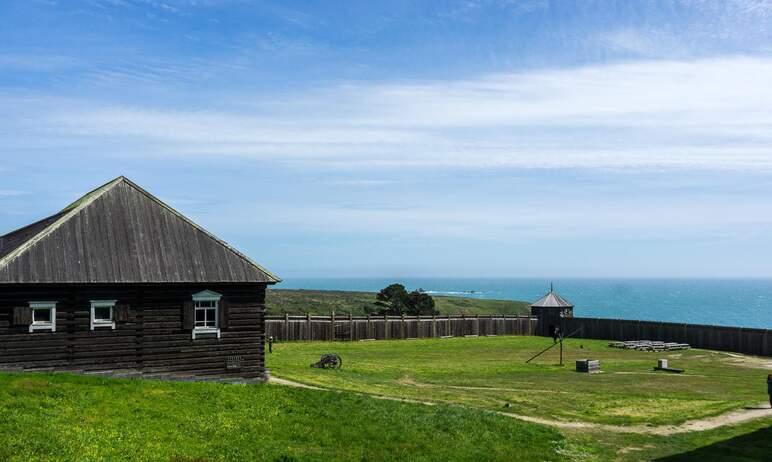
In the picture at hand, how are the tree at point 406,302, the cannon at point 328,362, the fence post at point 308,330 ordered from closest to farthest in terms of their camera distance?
the cannon at point 328,362 → the fence post at point 308,330 → the tree at point 406,302

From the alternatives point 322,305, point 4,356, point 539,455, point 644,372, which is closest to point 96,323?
point 4,356

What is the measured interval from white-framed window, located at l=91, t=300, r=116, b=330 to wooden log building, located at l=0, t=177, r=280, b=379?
37 mm

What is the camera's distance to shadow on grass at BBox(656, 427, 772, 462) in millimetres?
22656

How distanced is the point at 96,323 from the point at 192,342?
3629 mm

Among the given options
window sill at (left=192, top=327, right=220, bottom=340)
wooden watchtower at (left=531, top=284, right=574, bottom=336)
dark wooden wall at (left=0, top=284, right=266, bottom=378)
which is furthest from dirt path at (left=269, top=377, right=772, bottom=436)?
wooden watchtower at (left=531, top=284, right=574, bottom=336)

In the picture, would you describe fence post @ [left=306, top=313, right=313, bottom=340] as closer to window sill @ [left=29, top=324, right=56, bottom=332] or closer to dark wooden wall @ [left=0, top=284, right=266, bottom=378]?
dark wooden wall @ [left=0, top=284, right=266, bottom=378]

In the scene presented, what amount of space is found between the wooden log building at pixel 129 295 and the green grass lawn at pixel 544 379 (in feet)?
14.5

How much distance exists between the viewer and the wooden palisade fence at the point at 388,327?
176 feet

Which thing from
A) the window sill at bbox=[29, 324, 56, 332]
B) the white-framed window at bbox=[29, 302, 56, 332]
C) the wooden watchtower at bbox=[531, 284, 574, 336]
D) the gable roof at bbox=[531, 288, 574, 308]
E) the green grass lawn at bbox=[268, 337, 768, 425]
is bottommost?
the green grass lawn at bbox=[268, 337, 768, 425]

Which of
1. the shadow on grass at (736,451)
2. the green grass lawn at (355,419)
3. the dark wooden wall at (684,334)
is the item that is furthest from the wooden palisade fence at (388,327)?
the shadow on grass at (736,451)

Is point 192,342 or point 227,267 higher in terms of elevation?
point 227,267

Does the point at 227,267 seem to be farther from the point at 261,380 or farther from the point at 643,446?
the point at 643,446

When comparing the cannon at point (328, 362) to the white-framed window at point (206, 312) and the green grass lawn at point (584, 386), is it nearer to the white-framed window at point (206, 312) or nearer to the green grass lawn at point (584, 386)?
the green grass lawn at point (584, 386)

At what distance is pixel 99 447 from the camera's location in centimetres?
1942
